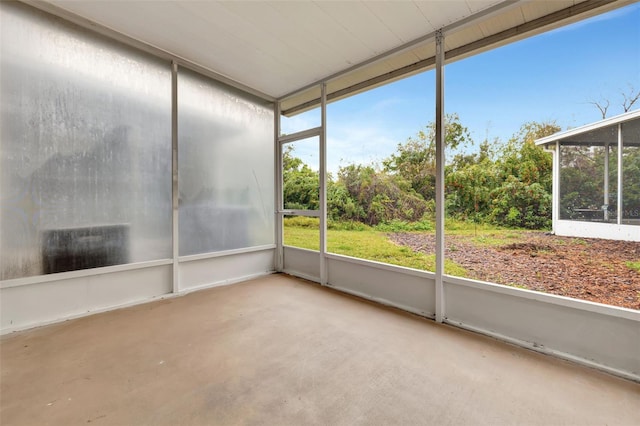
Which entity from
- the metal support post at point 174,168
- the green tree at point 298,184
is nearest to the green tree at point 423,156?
the green tree at point 298,184

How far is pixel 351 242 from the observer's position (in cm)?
439

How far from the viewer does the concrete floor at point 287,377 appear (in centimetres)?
143

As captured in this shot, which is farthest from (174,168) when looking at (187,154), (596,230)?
(596,230)

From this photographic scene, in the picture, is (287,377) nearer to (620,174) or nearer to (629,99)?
(620,174)

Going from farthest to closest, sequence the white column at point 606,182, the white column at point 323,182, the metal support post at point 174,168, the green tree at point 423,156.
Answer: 1. the white column at point 323,182
2. the metal support post at point 174,168
3. the green tree at point 423,156
4. the white column at point 606,182

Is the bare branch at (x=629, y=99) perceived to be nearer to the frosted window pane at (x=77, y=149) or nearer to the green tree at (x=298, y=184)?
the green tree at (x=298, y=184)

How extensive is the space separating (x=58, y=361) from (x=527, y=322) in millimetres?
3678

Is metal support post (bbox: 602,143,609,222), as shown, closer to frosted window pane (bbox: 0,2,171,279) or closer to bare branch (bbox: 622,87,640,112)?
bare branch (bbox: 622,87,640,112)

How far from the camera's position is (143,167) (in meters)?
3.02

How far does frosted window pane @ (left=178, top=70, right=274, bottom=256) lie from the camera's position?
3387mm

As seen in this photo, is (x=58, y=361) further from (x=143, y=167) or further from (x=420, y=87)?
(x=420, y=87)

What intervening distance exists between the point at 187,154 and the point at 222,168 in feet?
1.63

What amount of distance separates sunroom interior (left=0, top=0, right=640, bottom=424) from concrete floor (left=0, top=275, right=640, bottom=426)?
0.23ft

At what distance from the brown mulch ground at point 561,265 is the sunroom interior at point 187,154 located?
59 cm
